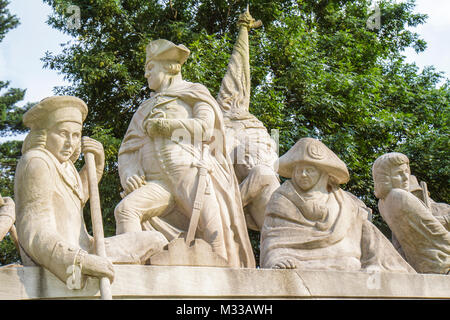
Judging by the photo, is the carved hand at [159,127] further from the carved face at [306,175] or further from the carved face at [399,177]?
the carved face at [399,177]

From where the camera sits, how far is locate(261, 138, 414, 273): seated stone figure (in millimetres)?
7465

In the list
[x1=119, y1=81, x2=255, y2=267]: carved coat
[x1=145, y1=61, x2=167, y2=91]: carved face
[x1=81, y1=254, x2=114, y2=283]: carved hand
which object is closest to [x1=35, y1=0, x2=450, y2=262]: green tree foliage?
[x1=145, y1=61, x2=167, y2=91]: carved face

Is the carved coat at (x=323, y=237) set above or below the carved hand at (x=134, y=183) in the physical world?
below

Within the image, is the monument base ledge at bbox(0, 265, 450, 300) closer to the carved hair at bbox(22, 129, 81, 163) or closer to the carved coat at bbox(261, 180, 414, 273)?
the carved coat at bbox(261, 180, 414, 273)

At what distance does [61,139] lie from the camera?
644 centimetres

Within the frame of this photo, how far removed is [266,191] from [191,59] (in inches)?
255

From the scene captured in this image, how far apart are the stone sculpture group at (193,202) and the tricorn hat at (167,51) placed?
0.01m

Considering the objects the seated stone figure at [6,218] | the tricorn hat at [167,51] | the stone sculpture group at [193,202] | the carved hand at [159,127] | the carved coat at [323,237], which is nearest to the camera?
the stone sculpture group at [193,202]

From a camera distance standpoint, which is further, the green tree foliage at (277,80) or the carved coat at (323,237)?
the green tree foliage at (277,80)

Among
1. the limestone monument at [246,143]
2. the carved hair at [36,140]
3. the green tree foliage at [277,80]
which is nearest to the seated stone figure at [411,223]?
the limestone monument at [246,143]

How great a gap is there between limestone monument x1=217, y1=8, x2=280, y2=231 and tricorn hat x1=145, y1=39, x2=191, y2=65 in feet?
5.38

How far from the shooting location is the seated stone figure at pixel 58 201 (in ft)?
19.3

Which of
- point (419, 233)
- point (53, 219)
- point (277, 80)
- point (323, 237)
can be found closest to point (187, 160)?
point (323, 237)

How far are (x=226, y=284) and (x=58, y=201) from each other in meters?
1.60
